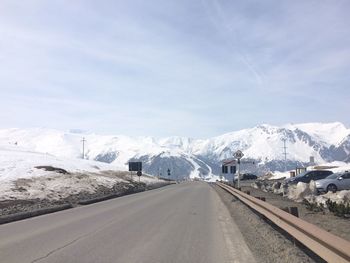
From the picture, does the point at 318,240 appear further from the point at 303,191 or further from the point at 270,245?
the point at 303,191

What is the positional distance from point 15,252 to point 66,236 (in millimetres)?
2757

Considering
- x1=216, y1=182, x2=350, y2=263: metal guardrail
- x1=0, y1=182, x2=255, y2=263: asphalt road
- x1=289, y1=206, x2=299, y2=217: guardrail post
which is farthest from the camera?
x1=289, y1=206, x2=299, y2=217: guardrail post

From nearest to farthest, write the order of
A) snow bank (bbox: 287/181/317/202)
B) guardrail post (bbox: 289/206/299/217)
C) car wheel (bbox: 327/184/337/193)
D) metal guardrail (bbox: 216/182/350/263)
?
metal guardrail (bbox: 216/182/350/263) < guardrail post (bbox: 289/206/299/217) < snow bank (bbox: 287/181/317/202) < car wheel (bbox: 327/184/337/193)

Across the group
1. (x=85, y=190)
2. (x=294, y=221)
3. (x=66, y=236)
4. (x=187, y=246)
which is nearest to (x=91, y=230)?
(x=66, y=236)

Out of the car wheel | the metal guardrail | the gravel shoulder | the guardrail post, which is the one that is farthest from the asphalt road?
the car wheel

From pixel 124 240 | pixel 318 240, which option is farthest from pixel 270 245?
pixel 318 240

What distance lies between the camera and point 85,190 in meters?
42.4

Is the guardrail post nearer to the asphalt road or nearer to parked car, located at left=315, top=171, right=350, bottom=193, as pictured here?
the asphalt road

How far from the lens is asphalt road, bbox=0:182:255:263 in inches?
427

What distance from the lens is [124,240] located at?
1335cm

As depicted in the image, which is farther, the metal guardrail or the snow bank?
the snow bank

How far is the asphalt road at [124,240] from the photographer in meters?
10.8

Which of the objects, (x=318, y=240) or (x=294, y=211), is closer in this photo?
(x=318, y=240)

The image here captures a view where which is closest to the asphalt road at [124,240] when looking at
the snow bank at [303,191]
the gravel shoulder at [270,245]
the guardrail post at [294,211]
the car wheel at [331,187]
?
the gravel shoulder at [270,245]
